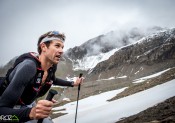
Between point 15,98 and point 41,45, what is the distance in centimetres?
168

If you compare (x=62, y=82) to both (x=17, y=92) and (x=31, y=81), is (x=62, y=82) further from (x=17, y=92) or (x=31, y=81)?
(x=17, y=92)

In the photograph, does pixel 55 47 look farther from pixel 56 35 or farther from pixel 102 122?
pixel 102 122

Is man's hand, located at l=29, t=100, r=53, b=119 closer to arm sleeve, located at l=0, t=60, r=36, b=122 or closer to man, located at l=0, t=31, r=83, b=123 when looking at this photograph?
man, located at l=0, t=31, r=83, b=123

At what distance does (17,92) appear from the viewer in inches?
158

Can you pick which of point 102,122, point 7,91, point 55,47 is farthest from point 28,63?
point 102,122

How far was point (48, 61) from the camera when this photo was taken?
5270 millimetres

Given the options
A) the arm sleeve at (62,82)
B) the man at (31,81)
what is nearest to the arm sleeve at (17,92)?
the man at (31,81)

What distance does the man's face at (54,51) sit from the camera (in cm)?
518

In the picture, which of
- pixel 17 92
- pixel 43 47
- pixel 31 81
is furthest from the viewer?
pixel 43 47

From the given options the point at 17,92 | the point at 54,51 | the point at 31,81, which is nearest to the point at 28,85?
the point at 31,81

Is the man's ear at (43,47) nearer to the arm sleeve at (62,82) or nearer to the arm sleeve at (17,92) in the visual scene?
the arm sleeve at (17,92)

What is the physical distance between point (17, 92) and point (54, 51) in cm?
144

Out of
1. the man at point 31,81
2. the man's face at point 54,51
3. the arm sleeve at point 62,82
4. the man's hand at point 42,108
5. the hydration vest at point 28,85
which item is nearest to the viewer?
the man's hand at point 42,108

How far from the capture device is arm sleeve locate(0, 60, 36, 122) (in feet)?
12.4
